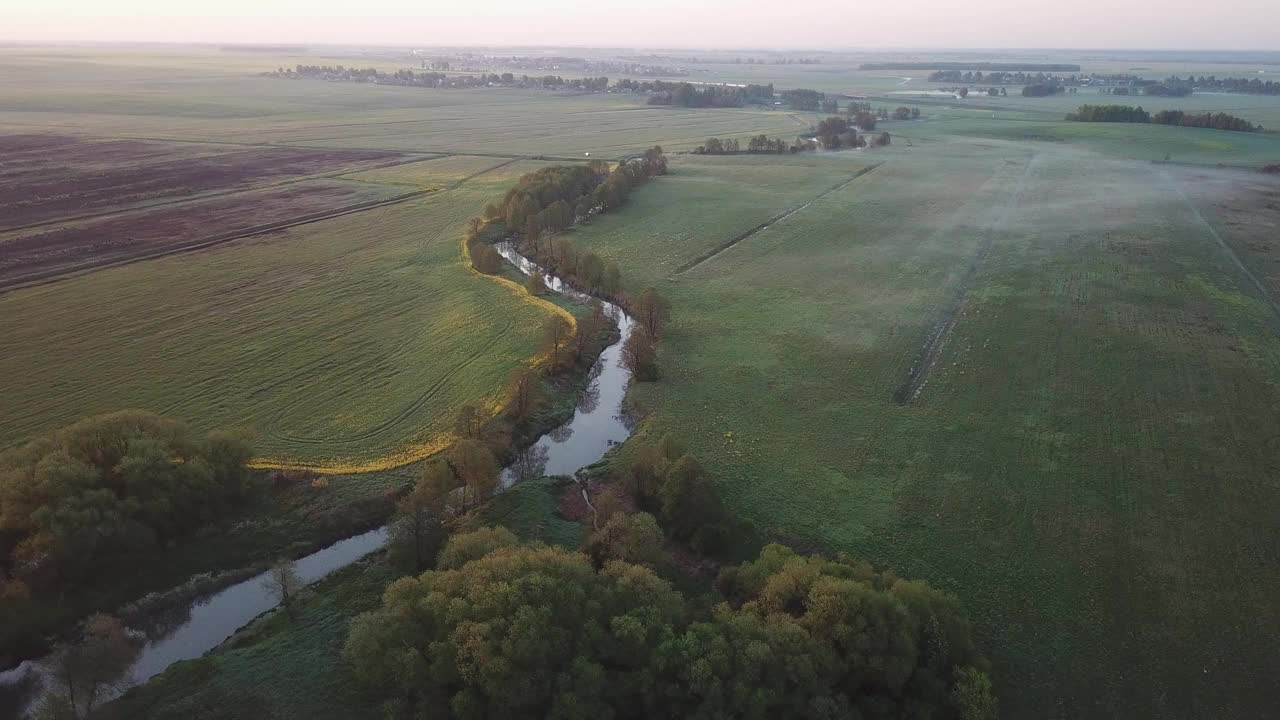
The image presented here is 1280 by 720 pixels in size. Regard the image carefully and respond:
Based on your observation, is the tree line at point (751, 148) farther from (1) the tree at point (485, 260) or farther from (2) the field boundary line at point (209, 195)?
(1) the tree at point (485, 260)

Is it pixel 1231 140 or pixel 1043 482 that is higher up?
pixel 1231 140

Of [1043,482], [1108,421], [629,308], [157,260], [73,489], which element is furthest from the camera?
[157,260]

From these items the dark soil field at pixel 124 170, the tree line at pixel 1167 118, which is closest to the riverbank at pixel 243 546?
the dark soil field at pixel 124 170

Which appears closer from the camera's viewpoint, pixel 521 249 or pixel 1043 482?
pixel 1043 482

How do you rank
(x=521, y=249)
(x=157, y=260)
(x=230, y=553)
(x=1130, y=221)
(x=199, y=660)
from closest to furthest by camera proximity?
(x=199, y=660) → (x=230, y=553) → (x=157, y=260) → (x=521, y=249) → (x=1130, y=221)

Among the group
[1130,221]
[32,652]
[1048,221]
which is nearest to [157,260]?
[32,652]

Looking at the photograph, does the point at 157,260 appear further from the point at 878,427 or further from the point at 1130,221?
the point at 1130,221

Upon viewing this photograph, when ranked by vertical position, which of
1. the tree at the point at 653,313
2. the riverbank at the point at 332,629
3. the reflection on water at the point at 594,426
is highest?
the tree at the point at 653,313
